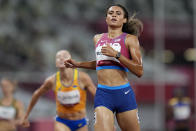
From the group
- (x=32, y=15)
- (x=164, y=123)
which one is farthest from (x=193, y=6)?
(x=32, y=15)

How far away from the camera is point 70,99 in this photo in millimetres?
7617

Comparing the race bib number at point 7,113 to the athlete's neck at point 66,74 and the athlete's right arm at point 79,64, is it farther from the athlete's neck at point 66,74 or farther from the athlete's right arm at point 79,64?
the athlete's right arm at point 79,64

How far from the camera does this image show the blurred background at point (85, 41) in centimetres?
1667

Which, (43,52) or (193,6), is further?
(193,6)

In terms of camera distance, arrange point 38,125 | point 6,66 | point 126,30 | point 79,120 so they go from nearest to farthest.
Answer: point 126,30, point 79,120, point 38,125, point 6,66

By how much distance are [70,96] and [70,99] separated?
5 cm

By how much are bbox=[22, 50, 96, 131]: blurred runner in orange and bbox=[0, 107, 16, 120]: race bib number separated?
1930 millimetres

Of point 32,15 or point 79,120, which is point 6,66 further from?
point 79,120

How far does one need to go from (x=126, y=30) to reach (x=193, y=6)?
52.9 ft

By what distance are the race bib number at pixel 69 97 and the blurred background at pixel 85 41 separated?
7.86 meters

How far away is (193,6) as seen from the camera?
21.7m

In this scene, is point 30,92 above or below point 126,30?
below

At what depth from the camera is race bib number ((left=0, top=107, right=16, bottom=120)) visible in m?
9.55

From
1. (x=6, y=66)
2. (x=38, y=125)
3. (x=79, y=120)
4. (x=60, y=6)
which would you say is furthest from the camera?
(x=60, y=6)
